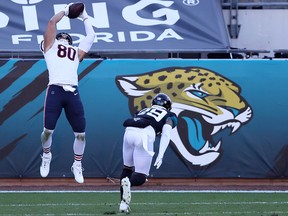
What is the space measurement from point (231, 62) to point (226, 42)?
1.45m

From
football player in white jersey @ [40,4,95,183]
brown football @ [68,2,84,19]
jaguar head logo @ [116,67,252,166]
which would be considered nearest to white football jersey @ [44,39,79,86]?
football player in white jersey @ [40,4,95,183]

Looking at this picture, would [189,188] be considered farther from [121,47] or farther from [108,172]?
[121,47]

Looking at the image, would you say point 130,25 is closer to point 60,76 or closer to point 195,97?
point 195,97

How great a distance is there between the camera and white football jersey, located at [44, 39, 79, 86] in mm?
12984

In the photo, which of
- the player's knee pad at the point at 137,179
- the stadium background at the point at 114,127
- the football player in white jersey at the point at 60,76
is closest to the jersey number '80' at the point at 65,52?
the football player in white jersey at the point at 60,76

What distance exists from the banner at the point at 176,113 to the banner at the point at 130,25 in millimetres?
1243

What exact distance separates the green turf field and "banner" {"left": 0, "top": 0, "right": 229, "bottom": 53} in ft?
13.8

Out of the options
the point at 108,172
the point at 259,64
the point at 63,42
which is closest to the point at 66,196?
the point at 108,172

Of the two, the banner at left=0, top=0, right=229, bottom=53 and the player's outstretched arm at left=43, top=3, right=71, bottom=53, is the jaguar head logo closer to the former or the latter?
the banner at left=0, top=0, right=229, bottom=53

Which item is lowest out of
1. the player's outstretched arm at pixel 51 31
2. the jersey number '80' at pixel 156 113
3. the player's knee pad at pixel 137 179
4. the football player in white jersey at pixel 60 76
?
the player's knee pad at pixel 137 179

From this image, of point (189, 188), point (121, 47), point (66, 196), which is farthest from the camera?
point (121, 47)

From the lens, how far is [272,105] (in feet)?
60.7

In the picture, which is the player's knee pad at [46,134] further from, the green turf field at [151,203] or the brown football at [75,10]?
the brown football at [75,10]

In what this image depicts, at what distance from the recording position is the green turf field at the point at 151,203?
43.5 feet
